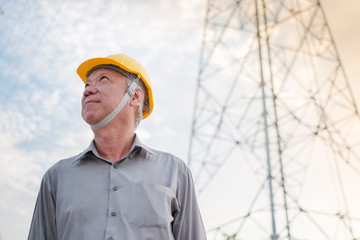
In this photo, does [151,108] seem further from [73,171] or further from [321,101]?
[321,101]

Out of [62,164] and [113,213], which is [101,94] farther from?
[113,213]

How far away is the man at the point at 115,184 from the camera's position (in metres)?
1.83

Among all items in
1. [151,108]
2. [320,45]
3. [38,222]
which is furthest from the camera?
[320,45]

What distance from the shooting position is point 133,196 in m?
1.89

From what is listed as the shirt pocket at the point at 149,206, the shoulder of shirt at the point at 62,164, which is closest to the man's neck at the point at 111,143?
the shoulder of shirt at the point at 62,164

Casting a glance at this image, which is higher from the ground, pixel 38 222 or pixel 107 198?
pixel 107 198

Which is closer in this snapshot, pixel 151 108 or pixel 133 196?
pixel 133 196

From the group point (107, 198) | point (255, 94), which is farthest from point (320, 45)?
point (107, 198)

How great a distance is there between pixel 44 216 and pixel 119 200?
45 cm

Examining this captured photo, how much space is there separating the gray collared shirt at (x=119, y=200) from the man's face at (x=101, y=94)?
0.59 feet

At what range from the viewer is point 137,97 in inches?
89.3

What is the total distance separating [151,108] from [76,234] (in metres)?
0.96

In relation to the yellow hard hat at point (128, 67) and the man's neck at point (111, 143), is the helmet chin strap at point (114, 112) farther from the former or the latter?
the yellow hard hat at point (128, 67)

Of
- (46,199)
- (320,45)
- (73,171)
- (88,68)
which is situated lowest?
(46,199)
